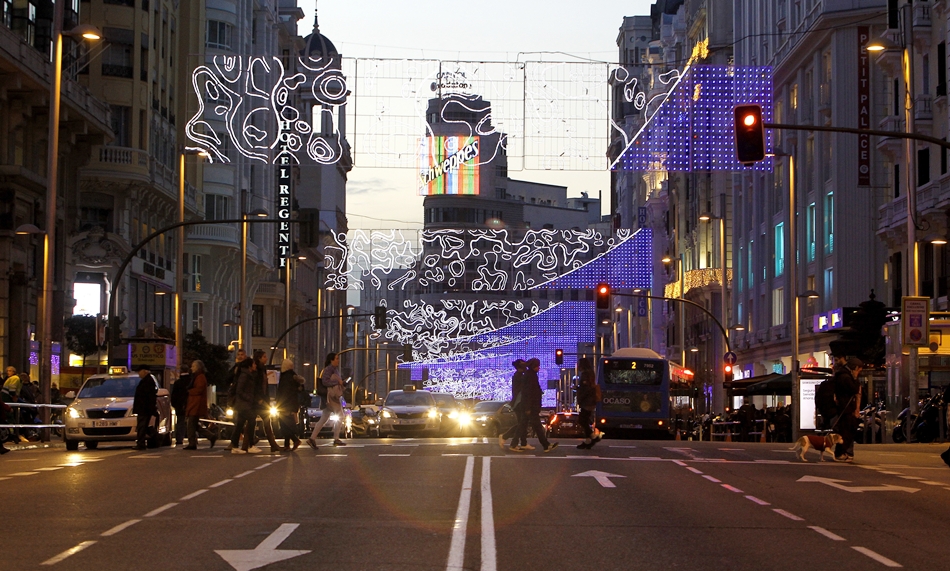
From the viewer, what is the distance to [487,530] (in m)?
13.1

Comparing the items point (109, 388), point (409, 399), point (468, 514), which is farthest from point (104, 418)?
point (409, 399)

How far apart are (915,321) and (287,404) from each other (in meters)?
15.2

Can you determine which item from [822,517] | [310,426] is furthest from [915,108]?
[822,517]

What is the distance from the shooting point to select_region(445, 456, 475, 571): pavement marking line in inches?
428

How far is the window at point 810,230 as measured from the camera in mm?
61125

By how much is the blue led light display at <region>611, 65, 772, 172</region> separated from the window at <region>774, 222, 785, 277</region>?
324cm

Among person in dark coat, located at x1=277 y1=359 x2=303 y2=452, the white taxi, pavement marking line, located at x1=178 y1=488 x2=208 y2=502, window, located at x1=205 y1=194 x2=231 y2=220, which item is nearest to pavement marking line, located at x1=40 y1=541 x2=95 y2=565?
pavement marking line, located at x1=178 y1=488 x2=208 y2=502

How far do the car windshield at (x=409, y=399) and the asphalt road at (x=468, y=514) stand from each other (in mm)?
23803

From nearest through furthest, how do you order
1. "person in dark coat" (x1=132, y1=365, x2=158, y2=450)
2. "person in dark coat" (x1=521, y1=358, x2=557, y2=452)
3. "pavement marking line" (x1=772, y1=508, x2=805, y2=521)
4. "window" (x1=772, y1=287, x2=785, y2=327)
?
1. "pavement marking line" (x1=772, y1=508, x2=805, y2=521)
2. "person in dark coat" (x1=521, y1=358, x2=557, y2=452)
3. "person in dark coat" (x1=132, y1=365, x2=158, y2=450)
4. "window" (x1=772, y1=287, x2=785, y2=327)

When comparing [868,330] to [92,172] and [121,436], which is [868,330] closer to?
[121,436]

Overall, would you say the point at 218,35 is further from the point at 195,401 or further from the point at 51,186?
the point at 195,401

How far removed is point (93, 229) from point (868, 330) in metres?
31.0

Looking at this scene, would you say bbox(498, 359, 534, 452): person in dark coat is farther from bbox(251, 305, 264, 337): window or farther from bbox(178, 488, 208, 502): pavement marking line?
bbox(251, 305, 264, 337): window

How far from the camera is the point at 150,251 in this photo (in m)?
60.6
